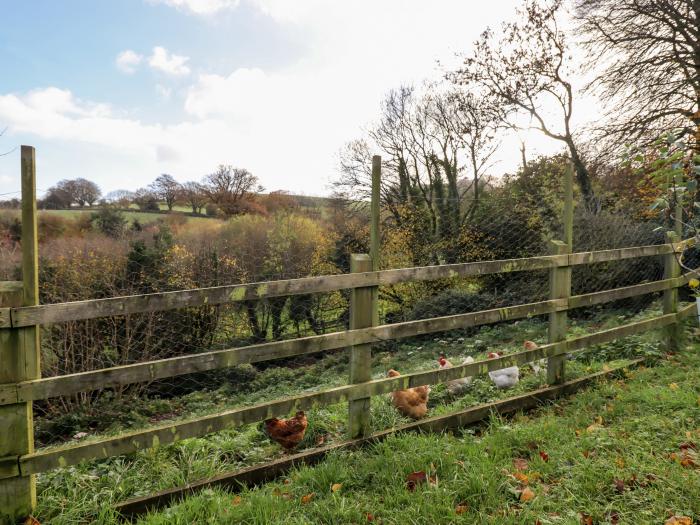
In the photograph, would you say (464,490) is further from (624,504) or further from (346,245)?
(346,245)

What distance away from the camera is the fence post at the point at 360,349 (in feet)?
10.0

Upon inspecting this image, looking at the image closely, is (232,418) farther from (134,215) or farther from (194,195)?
(194,195)

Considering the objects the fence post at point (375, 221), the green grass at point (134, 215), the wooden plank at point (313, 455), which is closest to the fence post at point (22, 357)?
the wooden plank at point (313, 455)

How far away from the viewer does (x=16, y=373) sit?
2.22m

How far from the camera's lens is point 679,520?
6.93ft

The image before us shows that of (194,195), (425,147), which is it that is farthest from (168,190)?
(425,147)

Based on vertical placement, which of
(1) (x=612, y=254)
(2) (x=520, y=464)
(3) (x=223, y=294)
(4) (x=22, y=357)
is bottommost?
(2) (x=520, y=464)

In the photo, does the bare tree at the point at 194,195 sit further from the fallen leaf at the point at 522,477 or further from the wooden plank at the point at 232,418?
the fallen leaf at the point at 522,477

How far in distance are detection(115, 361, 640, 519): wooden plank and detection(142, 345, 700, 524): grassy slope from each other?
98 mm

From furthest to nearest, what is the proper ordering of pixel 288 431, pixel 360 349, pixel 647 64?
pixel 647 64, pixel 288 431, pixel 360 349

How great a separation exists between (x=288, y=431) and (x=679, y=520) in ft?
7.28

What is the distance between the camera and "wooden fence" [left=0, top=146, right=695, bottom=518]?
223cm

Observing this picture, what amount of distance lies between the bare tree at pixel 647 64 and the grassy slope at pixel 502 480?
11109 mm

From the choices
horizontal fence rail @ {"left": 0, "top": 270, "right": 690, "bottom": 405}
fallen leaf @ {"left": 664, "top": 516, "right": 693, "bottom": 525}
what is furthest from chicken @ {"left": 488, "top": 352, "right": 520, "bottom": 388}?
fallen leaf @ {"left": 664, "top": 516, "right": 693, "bottom": 525}
